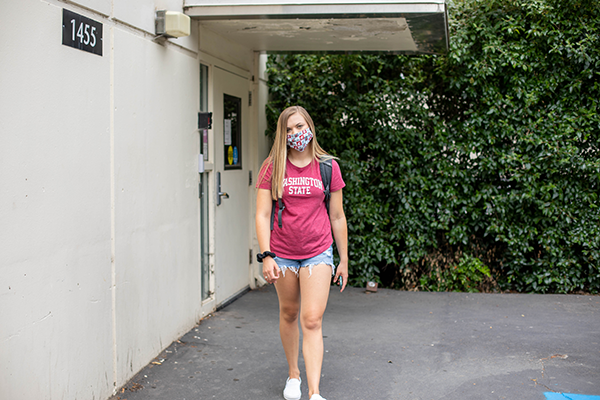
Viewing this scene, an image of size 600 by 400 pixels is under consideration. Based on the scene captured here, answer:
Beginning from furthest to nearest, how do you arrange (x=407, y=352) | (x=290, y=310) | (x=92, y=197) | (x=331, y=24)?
1. (x=331, y=24)
2. (x=407, y=352)
3. (x=290, y=310)
4. (x=92, y=197)

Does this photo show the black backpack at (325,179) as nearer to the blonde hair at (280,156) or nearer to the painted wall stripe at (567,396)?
the blonde hair at (280,156)

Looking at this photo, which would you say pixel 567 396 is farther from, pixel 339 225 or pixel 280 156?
pixel 280 156

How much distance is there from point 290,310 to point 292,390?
0.52 m

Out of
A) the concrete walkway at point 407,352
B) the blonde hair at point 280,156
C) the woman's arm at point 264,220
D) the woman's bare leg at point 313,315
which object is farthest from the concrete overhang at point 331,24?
the concrete walkway at point 407,352

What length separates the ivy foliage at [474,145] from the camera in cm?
620

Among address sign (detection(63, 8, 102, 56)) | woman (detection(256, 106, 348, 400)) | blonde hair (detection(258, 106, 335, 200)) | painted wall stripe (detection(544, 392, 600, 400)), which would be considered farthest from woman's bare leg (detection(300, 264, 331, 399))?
address sign (detection(63, 8, 102, 56))

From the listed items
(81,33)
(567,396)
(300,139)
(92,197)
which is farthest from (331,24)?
(567,396)

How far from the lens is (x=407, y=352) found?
4527 mm

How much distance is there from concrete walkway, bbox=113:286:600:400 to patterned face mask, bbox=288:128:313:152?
161cm

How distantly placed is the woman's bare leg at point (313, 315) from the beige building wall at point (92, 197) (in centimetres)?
123

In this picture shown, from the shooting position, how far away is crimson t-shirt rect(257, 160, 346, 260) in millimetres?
3367

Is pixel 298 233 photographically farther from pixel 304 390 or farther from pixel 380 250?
pixel 380 250

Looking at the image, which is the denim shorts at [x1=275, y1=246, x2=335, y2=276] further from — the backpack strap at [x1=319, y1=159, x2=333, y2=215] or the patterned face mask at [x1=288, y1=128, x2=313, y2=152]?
the patterned face mask at [x1=288, y1=128, x2=313, y2=152]

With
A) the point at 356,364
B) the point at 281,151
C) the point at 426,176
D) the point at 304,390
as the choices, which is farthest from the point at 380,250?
the point at 281,151
